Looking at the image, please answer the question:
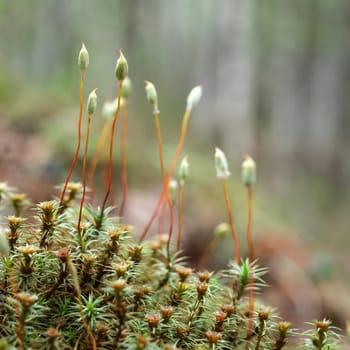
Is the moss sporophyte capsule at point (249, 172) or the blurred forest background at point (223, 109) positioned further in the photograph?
the blurred forest background at point (223, 109)

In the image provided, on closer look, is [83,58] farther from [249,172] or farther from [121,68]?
[249,172]

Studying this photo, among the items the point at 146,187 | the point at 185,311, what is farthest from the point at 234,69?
the point at 185,311

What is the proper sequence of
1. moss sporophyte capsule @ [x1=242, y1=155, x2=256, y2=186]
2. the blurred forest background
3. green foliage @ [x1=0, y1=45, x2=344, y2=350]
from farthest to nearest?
the blurred forest background, moss sporophyte capsule @ [x1=242, y1=155, x2=256, y2=186], green foliage @ [x1=0, y1=45, x2=344, y2=350]

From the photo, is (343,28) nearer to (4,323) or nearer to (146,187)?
(146,187)

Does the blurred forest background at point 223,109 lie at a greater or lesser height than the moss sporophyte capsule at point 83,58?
greater

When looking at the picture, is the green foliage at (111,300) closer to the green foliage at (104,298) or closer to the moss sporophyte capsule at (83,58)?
the green foliage at (104,298)

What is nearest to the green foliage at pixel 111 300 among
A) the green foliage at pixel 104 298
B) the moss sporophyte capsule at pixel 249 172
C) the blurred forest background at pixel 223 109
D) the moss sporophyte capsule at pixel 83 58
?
the green foliage at pixel 104 298

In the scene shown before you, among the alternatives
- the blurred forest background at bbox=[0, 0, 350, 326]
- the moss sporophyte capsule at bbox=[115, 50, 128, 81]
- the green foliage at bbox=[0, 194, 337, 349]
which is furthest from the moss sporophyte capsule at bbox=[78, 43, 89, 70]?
the blurred forest background at bbox=[0, 0, 350, 326]

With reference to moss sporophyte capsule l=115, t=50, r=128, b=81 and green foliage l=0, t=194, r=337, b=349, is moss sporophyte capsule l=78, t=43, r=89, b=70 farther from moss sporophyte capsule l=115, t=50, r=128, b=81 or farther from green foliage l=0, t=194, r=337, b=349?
green foliage l=0, t=194, r=337, b=349

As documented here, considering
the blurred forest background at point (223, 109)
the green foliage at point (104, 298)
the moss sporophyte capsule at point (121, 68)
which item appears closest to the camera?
the green foliage at point (104, 298)
